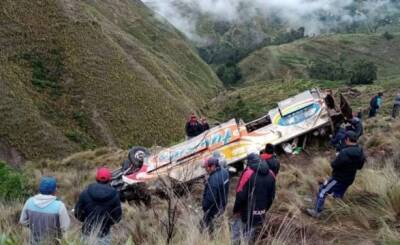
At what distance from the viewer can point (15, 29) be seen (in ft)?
130

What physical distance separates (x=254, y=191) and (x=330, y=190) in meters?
2.34

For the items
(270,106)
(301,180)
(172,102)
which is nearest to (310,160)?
(301,180)

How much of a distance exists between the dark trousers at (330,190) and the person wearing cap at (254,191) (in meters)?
1.96

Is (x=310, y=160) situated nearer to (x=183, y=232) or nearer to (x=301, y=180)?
(x=301, y=180)

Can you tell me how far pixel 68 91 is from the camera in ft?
126

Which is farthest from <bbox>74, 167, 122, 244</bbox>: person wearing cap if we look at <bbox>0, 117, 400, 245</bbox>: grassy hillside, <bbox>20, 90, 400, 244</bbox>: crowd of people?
<bbox>0, 117, 400, 245</bbox>: grassy hillside

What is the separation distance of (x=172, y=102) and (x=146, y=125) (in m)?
8.58

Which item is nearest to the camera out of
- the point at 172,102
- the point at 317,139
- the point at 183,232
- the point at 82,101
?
the point at 183,232

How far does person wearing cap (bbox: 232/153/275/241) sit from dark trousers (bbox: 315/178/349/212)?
1.96m

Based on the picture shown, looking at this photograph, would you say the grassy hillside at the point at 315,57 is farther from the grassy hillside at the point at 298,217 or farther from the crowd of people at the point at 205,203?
the crowd of people at the point at 205,203

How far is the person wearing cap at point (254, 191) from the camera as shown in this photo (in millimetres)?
7453

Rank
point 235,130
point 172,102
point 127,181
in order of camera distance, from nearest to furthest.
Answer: point 127,181 → point 235,130 → point 172,102

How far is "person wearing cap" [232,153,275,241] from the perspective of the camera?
7453 mm

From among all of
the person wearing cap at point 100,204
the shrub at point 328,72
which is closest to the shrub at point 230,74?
the shrub at point 328,72
